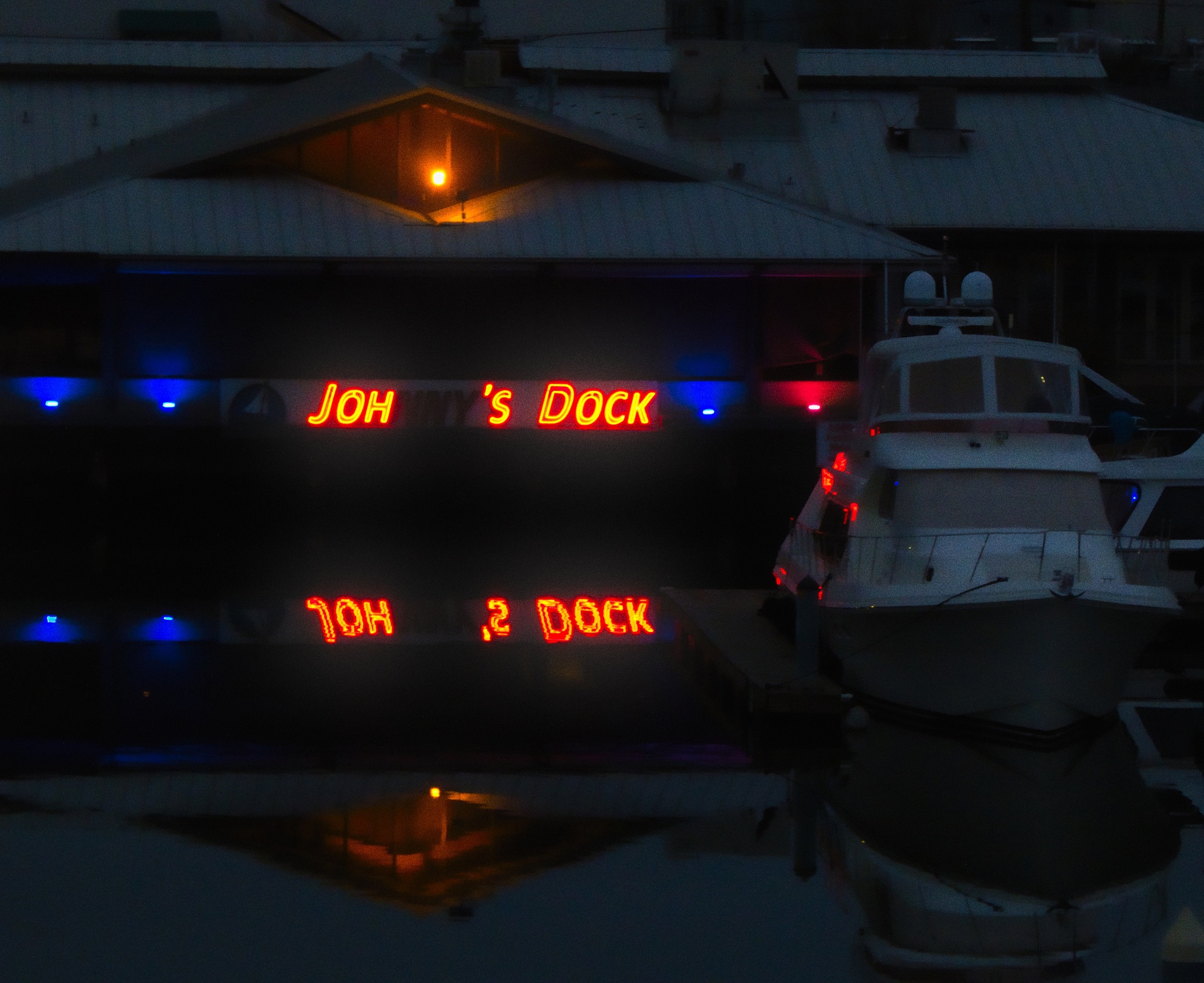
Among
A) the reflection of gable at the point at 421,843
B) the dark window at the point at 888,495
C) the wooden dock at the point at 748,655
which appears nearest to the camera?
the reflection of gable at the point at 421,843

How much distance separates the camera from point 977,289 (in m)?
20.9

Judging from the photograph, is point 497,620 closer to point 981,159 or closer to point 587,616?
Result: point 587,616

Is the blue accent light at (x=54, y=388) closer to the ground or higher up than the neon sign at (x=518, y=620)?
higher up

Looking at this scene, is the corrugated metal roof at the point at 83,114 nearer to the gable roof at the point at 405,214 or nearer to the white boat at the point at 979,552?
the gable roof at the point at 405,214

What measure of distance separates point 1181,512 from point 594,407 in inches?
576

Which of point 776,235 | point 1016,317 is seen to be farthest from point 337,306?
point 1016,317

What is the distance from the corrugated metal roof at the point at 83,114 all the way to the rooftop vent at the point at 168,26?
8536 mm

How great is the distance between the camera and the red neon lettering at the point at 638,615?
23498 mm

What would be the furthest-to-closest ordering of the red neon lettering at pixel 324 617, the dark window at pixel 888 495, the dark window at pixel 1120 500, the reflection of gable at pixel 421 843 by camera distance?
the dark window at pixel 1120 500 → the red neon lettering at pixel 324 617 → the dark window at pixel 888 495 → the reflection of gable at pixel 421 843

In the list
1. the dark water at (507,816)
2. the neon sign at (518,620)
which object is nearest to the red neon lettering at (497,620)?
the neon sign at (518,620)

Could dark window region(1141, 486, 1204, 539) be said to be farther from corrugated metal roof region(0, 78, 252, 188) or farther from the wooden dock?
corrugated metal roof region(0, 78, 252, 188)

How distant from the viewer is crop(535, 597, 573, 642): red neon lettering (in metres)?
22.8

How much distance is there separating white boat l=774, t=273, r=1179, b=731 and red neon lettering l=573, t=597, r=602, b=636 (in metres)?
3.86

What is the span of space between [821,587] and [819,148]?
92.1ft
